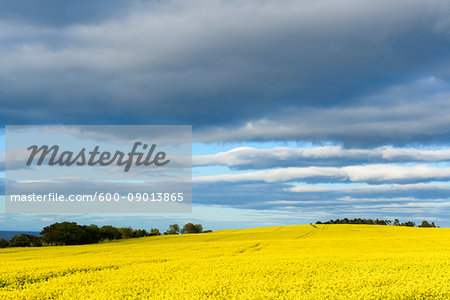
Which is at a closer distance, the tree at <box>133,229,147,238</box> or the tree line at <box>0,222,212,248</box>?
the tree line at <box>0,222,212,248</box>

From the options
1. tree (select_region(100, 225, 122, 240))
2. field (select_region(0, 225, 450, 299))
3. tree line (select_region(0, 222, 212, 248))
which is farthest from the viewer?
tree (select_region(100, 225, 122, 240))

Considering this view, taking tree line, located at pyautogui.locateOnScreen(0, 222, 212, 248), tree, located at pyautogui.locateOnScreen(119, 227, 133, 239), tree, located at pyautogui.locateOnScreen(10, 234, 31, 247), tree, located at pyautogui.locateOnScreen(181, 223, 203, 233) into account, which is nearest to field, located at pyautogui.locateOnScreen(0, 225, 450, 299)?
tree line, located at pyautogui.locateOnScreen(0, 222, 212, 248)

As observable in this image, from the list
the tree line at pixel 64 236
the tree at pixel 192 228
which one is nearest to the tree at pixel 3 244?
the tree line at pixel 64 236

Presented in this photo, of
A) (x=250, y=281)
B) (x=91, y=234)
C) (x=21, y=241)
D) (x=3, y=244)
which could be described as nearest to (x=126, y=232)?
(x=91, y=234)

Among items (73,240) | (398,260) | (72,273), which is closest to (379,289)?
(398,260)

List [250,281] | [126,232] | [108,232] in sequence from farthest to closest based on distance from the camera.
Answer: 1. [126,232]
2. [108,232]
3. [250,281]

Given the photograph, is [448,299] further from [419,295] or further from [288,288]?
[288,288]

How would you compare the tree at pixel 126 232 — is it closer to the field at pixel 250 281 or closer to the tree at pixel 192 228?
the tree at pixel 192 228

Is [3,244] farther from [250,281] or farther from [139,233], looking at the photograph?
[250,281]

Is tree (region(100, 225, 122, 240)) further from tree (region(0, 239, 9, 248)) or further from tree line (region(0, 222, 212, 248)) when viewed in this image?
tree (region(0, 239, 9, 248))

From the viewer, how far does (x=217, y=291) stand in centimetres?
1991

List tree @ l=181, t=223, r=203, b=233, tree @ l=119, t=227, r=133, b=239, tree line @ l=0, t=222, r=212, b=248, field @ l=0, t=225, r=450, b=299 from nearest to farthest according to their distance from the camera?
field @ l=0, t=225, r=450, b=299, tree line @ l=0, t=222, r=212, b=248, tree @ l=119, t=227, r=133, b=239, tree @ l=181, t=223, r=203, b=233

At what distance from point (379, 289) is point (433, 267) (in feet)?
31.6

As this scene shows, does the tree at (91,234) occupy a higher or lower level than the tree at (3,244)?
higher
